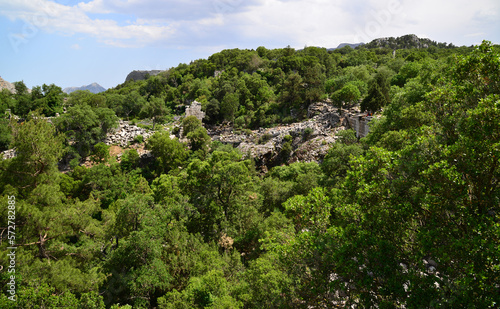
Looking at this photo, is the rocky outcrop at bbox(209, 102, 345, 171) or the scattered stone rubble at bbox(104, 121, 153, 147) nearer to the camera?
the rocky outcrop at bbox(209, 102, 345, 171)

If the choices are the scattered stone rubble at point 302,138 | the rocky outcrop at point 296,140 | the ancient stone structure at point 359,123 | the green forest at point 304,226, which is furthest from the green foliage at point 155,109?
the ancient stone structure at point 359,123

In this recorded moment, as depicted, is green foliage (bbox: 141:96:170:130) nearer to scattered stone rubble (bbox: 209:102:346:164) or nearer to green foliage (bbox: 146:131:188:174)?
green foliage (bbox: 146:131:188:174)

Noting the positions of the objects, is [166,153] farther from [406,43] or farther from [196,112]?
[406,43]

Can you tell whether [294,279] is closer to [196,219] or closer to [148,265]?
[148,265]

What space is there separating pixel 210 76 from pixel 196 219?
201 ft

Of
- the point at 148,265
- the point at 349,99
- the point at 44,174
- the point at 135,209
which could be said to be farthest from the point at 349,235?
the point at 349,99

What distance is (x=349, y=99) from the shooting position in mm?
36906

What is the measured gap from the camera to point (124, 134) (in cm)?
4384

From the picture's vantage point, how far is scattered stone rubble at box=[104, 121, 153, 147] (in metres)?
42.2

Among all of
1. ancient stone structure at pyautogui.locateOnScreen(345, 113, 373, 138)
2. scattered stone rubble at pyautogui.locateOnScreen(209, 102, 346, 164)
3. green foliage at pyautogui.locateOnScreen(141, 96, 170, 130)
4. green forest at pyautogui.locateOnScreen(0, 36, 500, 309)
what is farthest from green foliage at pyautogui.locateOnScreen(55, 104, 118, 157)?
ancient stone structure at pyautogui.locateOnScreen(345, 113, 373, 138)

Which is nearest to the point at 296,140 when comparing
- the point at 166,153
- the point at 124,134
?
the point at 166,153

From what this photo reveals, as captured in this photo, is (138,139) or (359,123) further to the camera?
(138,139)

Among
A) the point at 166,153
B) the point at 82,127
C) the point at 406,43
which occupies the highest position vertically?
the point at 406,43

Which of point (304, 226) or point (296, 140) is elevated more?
point (296, 140)
